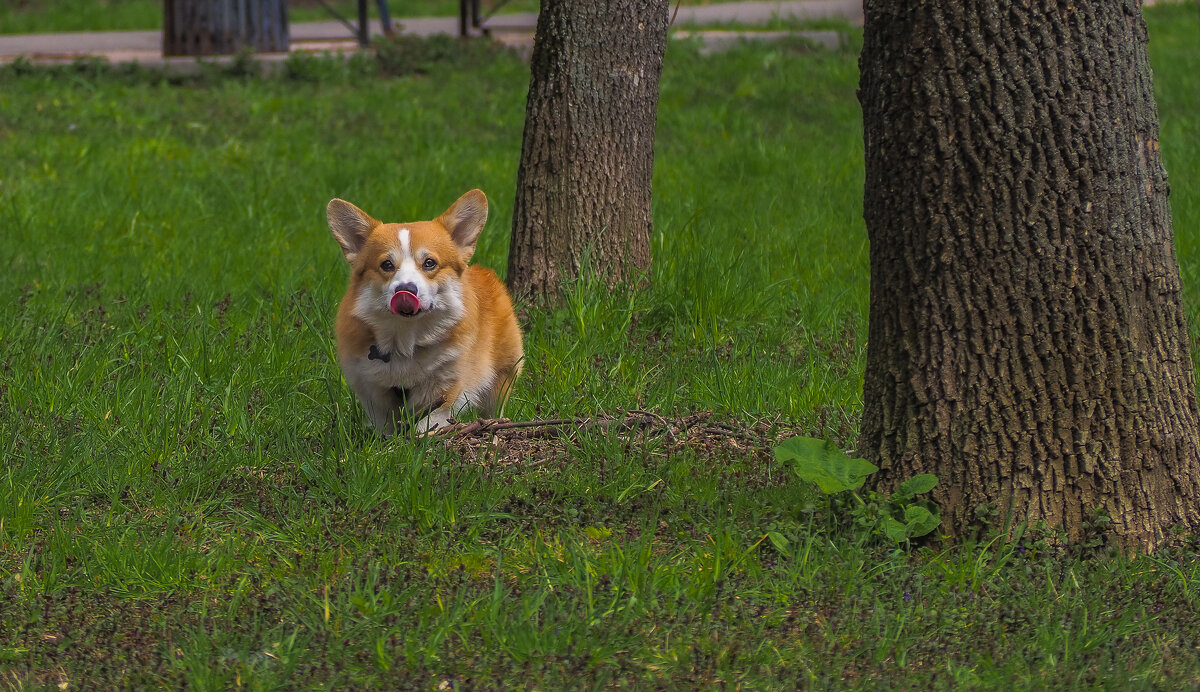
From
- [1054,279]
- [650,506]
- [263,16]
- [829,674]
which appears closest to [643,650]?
[829,674]

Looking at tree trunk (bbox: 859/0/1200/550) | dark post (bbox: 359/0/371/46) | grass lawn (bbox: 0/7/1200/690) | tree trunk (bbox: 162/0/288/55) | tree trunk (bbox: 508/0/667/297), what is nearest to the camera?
grass lawn (bbox: 0/7/1200/690)

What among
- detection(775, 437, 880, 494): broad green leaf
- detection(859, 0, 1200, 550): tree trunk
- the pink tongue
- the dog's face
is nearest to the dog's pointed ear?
the dog's face

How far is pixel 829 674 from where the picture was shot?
2.92 meters

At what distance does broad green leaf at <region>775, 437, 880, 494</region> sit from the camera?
3.52 meters

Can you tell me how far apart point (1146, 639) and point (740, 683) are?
3.41ft

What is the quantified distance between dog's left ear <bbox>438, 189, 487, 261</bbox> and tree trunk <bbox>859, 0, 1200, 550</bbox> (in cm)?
160

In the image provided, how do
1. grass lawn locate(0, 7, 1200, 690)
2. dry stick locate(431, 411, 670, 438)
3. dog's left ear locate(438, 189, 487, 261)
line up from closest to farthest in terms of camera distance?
grass lawn locate(0, 7, 1200, 690), dry stick locate(431, 411, 670, 438), dog's left ear locate(438, 189, 487, 261)

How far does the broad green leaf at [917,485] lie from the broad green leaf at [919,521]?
1.8 inches

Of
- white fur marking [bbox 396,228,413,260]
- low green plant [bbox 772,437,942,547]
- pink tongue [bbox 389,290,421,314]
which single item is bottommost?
low green plant [bbox 772,437,942,547]

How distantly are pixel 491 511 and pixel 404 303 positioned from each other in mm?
785

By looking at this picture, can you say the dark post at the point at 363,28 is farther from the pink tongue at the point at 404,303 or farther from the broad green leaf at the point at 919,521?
the broad green leaf at the point at 919,521

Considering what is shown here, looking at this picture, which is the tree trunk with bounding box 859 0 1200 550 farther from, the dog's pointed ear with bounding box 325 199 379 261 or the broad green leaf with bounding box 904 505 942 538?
the dog's pointed ear with bounding box 325 199 379 261

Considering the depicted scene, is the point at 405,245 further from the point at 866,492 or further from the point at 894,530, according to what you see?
the point at 894,530

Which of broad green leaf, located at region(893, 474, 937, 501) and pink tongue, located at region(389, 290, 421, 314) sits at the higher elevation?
pink tongue, located at region(389, 290, 421, 314)
